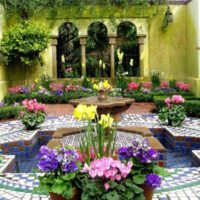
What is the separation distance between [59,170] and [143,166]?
0.62 meters

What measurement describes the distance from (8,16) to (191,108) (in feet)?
23.3

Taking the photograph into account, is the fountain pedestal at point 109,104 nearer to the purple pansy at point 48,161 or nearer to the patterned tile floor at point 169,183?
the patterned tile floor at point 169,183

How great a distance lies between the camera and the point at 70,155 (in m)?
2.99

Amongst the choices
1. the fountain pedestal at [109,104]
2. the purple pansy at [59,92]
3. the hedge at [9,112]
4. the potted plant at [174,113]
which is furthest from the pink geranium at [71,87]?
the fountain pedestal at [109,104]

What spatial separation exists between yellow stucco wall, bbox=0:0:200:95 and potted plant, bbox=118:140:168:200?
10.5m

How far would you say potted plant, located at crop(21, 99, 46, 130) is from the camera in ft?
24.4

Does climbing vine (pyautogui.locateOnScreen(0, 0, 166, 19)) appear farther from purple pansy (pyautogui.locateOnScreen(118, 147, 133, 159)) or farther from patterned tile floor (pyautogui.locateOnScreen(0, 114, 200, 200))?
purple pansy (pyautogui.locateOnScreen(118, 147, 133, 159))

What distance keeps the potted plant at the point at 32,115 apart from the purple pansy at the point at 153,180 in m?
4.68

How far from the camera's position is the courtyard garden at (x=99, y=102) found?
3037 millimetres

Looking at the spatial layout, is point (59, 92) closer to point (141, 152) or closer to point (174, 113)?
point (174, 113)

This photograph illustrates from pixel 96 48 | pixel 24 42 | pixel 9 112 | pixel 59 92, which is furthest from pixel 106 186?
pixel 96 48

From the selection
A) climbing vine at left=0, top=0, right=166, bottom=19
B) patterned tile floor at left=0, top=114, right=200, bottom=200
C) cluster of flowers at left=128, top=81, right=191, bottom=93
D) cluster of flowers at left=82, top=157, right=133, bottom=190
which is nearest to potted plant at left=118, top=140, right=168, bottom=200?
cluster of flowers at left=82, top=157, right=133, bottom=190

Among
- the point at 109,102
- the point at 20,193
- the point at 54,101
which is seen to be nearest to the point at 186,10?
the point at 54,101

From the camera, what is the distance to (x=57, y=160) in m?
2.94
